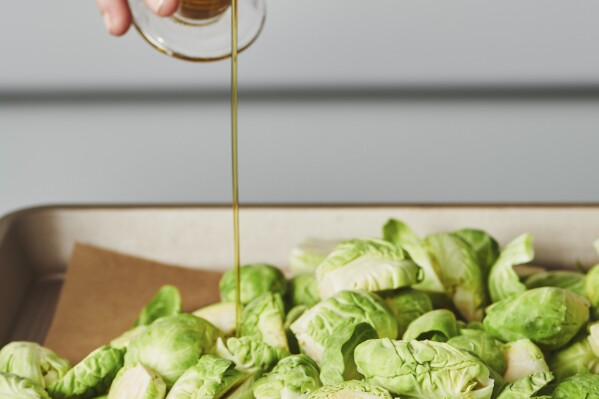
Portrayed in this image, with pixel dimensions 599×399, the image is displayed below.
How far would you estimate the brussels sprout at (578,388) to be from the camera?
39.3 inches

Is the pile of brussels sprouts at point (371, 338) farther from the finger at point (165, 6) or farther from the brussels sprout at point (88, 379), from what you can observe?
the finger at point (165, 6)

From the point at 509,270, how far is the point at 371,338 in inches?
14.1

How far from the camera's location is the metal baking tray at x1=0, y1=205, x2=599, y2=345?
5.15ft

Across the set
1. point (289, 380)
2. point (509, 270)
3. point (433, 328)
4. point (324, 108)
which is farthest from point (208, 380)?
point (324, 108)

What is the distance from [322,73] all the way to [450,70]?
31 cm

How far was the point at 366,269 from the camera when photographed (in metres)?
1.23

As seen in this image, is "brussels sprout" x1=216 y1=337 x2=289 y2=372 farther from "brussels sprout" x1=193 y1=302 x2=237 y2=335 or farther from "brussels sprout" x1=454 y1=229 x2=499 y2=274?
"brussels sprout" x1=454 y1=229 x2=499 y2=274

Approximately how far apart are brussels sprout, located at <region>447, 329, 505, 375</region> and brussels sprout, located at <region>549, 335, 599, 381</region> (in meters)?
0.10

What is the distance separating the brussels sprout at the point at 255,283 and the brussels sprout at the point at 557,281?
15.2 inches

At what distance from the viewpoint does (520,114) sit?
2.18 m

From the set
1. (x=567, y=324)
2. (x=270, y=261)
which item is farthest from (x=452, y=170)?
(x=567, y=324)

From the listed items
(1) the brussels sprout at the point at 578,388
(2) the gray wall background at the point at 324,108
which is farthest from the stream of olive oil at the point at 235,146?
(2) the gray wall background at the point at 324,108

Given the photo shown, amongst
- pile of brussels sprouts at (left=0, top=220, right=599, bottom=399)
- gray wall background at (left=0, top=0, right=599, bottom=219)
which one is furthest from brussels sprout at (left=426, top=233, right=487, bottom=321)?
gray wall background at (left=0, top=0, right=599, bottom=219)

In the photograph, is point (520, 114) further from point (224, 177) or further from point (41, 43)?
point (41, 43)
